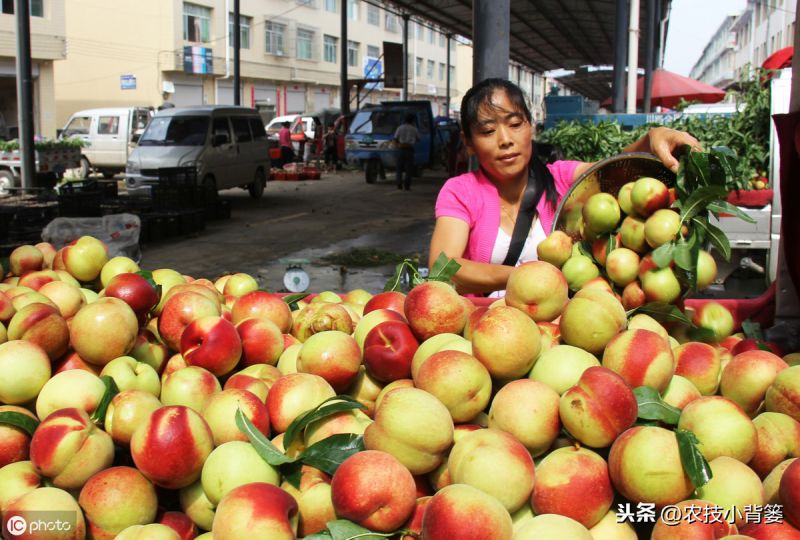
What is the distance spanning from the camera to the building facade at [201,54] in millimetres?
35781

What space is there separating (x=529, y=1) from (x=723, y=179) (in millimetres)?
23306

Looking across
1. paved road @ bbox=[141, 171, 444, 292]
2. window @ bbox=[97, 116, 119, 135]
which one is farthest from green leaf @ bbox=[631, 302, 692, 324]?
window @ bbox=[97, 116, 119, 135]

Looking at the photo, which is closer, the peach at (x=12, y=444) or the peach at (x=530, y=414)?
the peach at (x=530, y=414)

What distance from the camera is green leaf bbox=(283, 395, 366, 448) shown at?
5.67 ft

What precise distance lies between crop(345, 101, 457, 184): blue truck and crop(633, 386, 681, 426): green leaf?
19748 mm

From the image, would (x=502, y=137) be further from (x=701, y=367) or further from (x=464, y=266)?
(x=701, y=367)

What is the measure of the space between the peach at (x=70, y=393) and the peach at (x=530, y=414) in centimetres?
108

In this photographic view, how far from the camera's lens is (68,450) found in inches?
66.2

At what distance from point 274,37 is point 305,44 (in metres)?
3.84

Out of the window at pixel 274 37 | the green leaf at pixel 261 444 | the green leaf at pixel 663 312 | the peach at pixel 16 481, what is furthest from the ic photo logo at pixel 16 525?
the window at pixel 274 37

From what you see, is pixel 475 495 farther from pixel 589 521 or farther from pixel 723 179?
pixel 723 179

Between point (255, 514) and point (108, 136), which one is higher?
point (108, 136)

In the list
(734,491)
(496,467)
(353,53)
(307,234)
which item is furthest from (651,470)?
(353,53)

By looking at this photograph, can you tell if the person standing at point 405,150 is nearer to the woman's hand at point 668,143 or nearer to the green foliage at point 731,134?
the green foliage at point 731,134
